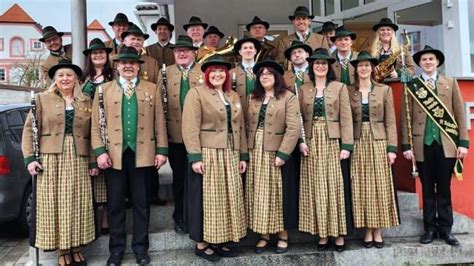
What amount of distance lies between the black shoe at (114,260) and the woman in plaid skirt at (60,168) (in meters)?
0.25

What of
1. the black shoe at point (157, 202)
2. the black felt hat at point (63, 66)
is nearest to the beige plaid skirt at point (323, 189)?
the black shoe at point (157, 202)

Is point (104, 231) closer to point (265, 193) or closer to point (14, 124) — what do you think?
point (265, 193)

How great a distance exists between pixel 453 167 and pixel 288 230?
67.6 inches

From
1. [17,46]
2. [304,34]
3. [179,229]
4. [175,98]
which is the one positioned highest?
[17,46]

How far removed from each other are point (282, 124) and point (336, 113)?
1.70 feet

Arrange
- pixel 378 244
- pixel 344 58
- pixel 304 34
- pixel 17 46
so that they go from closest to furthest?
1. pixel 378 244
2. pixel 344 58
3. pixel 304 34
4. pixel 17 46

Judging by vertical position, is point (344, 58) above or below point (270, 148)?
above

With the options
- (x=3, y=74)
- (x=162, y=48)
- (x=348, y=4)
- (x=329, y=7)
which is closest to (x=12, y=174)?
(x=162, y=48)

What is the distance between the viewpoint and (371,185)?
4.68 meters

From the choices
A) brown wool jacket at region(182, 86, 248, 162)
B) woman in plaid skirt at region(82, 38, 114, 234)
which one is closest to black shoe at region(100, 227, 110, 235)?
woman in plaid skirt at region(82, 38, 114, 234)

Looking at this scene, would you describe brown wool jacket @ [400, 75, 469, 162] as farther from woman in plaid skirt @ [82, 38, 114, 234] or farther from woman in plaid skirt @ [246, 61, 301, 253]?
woman in plaid skirt @ [82, 38, 114, 234]

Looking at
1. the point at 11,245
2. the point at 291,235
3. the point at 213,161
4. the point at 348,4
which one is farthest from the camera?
the point at 348,4

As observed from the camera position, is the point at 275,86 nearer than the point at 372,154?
Yes

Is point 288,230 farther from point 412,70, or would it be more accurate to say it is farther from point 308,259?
point 412,70
